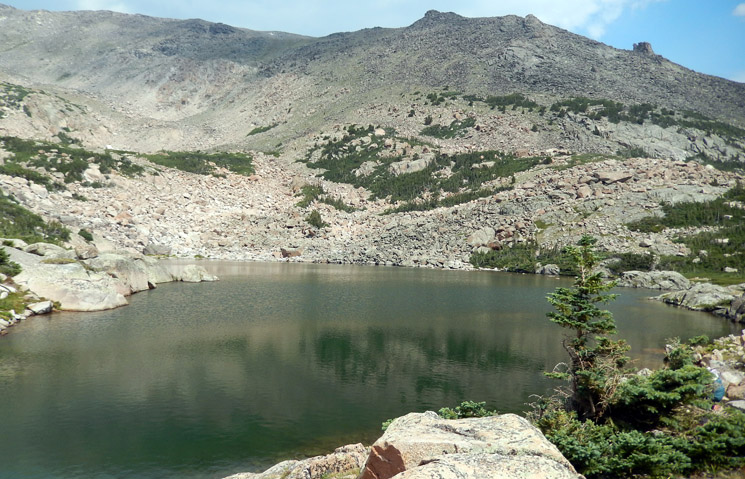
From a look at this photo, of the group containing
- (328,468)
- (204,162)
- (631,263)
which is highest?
(204,162)

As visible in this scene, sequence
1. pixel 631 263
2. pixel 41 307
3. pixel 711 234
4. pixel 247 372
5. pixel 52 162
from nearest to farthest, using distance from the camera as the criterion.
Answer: pixel 247 372, pixel 41 307, pixel 631 263, pixel 711 234, pixel 52 162

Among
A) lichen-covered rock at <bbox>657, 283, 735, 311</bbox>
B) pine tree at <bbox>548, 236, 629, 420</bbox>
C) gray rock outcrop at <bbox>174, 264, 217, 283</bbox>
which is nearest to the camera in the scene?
pine tree at <bbox>548, 236, 629, 420</bbox>

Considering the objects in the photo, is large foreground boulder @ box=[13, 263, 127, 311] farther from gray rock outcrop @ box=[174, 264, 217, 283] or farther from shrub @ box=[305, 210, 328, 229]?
shrub @ box=[305, 210, 328, 229]

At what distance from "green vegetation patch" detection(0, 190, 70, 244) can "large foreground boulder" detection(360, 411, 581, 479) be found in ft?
241

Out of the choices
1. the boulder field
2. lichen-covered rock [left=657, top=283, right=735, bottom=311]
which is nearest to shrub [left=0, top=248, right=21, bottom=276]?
the boulder field

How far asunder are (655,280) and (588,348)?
7541cm

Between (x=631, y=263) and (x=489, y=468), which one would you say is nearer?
(x=489, y=468)

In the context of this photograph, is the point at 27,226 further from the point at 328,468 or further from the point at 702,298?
the point at 702,298

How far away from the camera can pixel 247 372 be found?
1097 inches

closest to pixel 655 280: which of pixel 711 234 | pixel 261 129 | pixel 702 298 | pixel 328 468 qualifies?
pixel 702 298

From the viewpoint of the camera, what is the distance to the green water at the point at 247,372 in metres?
18.6

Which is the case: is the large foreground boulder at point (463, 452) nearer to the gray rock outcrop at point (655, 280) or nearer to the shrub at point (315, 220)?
the gray rock outcrop at point (655, 280)

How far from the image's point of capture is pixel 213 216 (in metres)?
120

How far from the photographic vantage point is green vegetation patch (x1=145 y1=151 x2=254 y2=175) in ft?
454
